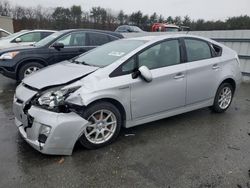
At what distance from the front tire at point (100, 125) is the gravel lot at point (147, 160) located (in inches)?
5.1

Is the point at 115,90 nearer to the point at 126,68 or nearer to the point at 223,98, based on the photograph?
the point at 126,68

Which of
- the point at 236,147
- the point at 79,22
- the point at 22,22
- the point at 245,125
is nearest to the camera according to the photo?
the point at 236,147

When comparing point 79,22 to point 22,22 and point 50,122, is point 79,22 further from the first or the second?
point 50,122

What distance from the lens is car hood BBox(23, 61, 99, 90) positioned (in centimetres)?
330

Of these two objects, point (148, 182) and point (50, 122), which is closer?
point (148, 182)

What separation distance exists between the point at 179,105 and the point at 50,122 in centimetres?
222

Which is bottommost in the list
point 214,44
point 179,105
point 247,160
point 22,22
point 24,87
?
point 247,160

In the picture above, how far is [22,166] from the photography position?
2.96 metres

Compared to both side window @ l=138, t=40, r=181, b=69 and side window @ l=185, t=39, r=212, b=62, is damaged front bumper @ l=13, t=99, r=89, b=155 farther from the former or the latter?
side window @ l=185, t=39, r=212, b=62

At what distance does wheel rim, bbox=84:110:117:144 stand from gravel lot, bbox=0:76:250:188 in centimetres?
17

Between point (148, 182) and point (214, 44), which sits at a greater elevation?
point (214, 44)

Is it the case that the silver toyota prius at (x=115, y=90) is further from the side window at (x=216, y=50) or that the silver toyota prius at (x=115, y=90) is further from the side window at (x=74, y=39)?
the side window at (x=74, y=39)

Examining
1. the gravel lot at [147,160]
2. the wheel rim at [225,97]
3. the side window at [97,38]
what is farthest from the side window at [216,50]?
the side window at [97,38]

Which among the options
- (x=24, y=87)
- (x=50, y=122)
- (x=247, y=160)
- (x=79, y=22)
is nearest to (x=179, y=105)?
(x=247, y=160)
